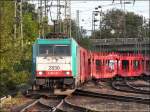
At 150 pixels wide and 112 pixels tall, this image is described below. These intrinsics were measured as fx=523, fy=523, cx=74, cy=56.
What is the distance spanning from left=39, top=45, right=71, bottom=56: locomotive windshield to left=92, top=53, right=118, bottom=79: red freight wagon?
20417 millimetres

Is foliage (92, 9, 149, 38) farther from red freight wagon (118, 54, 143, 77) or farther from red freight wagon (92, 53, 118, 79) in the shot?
red freight wagon (92, 53, 118, 79)

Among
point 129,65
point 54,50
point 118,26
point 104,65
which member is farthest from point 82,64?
point 118,26

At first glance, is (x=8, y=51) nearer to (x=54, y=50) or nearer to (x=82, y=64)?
(x=54, y=50)

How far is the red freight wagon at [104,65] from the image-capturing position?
47.4 metres

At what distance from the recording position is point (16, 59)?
24.1 meters

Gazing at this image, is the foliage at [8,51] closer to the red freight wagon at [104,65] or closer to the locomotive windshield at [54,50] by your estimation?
the locomotive windshield at [54,50]

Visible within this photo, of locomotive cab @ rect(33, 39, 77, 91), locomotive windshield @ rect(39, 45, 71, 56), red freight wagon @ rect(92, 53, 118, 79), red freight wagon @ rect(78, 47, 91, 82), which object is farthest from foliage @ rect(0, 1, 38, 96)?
red freight wagon @ rect(92, 53, 118, 79)

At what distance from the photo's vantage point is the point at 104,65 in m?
49.0

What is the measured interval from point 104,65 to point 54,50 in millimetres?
23798

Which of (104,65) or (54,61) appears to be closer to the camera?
(54,61)

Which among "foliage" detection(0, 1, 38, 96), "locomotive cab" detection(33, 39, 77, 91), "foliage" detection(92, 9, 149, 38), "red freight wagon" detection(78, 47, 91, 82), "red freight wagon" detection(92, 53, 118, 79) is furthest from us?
"foliage" detection(92, 9, 149, 38)

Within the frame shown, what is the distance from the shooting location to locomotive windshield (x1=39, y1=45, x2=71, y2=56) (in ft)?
83.6

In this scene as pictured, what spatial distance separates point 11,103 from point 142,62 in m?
36.8

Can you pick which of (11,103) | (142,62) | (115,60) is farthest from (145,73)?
(11,103)
